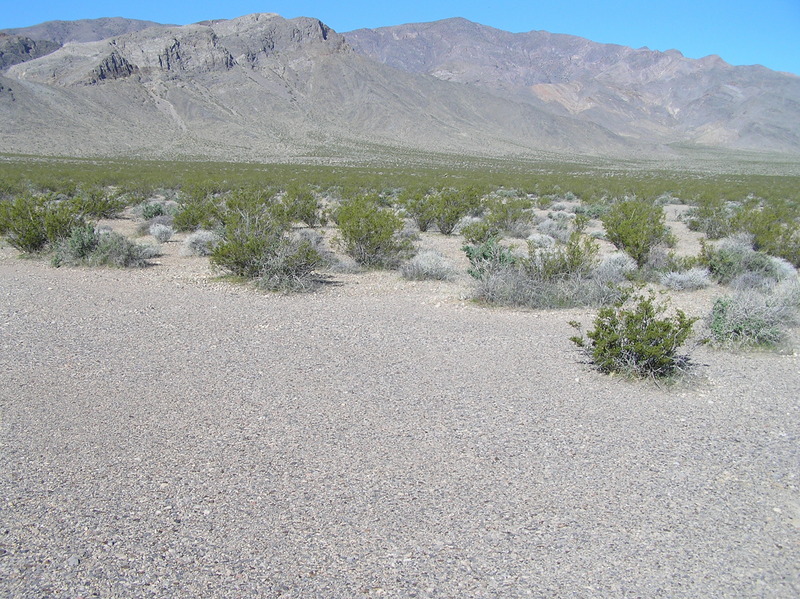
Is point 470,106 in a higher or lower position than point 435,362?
higher

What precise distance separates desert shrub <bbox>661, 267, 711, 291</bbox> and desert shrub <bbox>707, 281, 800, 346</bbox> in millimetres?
2580

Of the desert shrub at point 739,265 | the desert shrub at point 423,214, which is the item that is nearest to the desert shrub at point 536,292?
the desert shrub at point 739,265

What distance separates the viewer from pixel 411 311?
9.49m

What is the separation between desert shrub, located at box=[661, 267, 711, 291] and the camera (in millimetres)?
11328

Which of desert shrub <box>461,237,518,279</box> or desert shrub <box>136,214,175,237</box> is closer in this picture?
desert shrub <box>461,237,518,279</box>

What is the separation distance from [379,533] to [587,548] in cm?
126

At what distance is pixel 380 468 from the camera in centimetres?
471

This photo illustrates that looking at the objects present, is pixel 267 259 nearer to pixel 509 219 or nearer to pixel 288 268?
pixel 288 268

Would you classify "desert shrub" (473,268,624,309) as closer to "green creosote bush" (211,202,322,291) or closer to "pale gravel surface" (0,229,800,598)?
"pale gravel surface" (0,229,800,598)

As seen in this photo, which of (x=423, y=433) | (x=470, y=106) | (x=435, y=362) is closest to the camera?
(x=423, y=433)

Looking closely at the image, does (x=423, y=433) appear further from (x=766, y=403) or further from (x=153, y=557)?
(x=766, y=403)

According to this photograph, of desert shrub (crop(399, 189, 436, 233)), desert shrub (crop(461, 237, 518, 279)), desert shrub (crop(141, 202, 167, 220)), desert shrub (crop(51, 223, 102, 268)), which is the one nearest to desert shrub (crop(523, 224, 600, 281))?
desert shrub (crop(461, 237, 518, 279))

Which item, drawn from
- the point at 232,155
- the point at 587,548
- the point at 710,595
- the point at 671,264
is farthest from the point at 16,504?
the point at 232,155

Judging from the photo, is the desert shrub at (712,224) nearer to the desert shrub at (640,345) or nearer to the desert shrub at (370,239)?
the desert shrub at (370,239)
